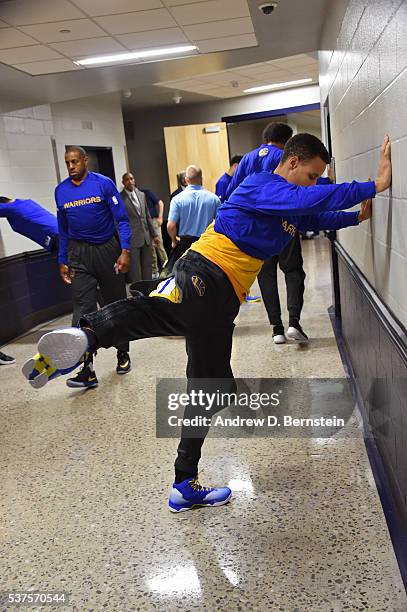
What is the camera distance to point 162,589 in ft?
5.86

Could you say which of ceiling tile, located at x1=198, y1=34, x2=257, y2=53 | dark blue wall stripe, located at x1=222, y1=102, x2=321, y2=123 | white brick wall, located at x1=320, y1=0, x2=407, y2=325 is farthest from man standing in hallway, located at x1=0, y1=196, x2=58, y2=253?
dark blue wall stripe, located at x1=222, y1=102, x2=321, y2=123

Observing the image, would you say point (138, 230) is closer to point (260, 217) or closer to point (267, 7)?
point (267, 7)

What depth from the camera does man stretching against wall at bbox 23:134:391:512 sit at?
6.59 feet

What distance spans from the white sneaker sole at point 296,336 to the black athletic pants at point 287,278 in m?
0.10

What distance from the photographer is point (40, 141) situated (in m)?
6.69

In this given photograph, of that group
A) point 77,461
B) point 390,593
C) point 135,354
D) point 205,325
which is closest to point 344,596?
point 390,593

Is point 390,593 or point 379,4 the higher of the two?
point 379,4

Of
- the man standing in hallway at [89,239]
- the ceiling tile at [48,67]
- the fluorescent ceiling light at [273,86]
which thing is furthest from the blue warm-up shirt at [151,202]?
the man standing in hallway at [89,239]

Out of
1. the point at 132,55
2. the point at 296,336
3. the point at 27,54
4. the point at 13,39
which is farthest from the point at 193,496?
the point at 132,55

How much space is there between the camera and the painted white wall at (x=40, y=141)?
6.05 m

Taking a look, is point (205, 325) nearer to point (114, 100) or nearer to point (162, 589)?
point (162, 589)

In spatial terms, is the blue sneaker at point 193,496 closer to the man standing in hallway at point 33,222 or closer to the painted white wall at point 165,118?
the man standing in hallway at point 33,222

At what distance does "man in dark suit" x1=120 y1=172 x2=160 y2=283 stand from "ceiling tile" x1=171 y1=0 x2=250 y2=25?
334cm

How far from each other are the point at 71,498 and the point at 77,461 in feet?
1.16
